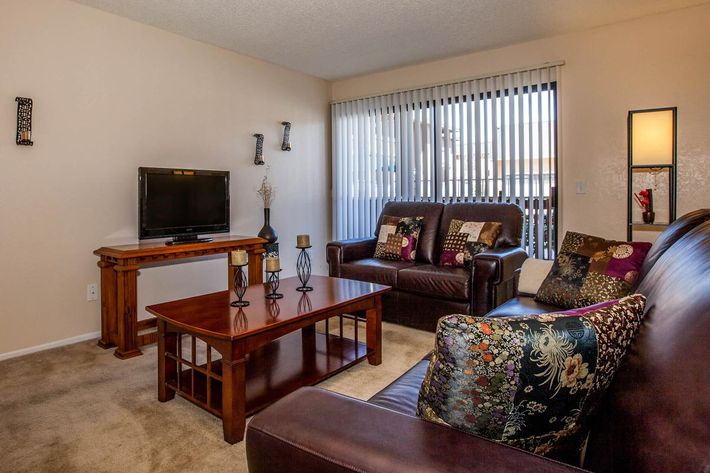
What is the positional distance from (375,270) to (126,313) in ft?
6.15

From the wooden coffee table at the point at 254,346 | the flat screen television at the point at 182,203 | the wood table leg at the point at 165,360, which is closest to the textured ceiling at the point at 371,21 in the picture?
the flat screen television at the point at 182,203

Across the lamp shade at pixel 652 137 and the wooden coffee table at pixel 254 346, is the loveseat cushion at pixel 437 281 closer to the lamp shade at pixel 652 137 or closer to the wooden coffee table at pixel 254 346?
the wooden coffee table at pixel 254 346

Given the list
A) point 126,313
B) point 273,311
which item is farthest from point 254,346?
point 126,313

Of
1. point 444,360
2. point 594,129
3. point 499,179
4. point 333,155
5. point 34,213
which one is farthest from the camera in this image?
point 333,155

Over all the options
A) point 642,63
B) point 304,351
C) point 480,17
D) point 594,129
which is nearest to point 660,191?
point 594,129

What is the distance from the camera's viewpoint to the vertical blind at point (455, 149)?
4.03 metres

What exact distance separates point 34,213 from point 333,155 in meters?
3.21

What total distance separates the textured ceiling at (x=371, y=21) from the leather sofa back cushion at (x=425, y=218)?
1.54 meters

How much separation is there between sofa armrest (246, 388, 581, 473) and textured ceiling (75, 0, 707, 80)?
10.1 feet

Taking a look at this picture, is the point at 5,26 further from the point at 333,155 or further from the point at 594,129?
the point at 594,129

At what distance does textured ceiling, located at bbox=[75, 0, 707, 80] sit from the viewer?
127 inches

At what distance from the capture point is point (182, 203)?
11.7ft

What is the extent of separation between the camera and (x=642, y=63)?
11.6 ft

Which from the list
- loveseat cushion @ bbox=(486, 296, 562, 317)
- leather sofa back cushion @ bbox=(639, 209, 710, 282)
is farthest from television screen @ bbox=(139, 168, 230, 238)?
Answer: leather sofa back cushion @ bbox=(639, 209, 710, 282)
